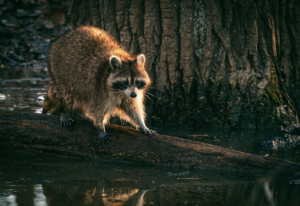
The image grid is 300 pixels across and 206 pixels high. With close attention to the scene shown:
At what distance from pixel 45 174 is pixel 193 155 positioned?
52.1 inches

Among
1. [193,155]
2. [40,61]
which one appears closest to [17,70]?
[40,61]

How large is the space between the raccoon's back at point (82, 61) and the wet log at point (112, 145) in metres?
0.48

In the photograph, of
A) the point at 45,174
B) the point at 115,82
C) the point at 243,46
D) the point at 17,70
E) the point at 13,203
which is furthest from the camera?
the point at 17,70

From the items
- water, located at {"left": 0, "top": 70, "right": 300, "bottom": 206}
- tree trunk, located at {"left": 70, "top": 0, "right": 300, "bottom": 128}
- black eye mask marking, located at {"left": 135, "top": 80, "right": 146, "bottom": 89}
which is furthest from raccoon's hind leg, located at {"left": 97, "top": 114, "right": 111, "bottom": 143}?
tree trunk, located at {"left": 70, "top": 0, "right": 300, "bottom": 128}

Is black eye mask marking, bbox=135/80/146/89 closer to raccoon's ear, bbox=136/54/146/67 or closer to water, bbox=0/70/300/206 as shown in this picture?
raccoon's ear, bbox=136/54/146/67

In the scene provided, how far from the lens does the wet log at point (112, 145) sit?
3873 millimetres

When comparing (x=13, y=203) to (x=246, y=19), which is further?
(x=246, y=19)

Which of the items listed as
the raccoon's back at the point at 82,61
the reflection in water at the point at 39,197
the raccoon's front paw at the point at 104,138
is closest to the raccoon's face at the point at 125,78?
the raccoon's back at the point at 82,61

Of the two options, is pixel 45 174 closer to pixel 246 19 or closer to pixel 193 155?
pixel 193 155

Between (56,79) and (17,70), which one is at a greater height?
(17,70)

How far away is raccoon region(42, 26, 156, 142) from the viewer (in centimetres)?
437

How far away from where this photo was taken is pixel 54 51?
16.4 feet

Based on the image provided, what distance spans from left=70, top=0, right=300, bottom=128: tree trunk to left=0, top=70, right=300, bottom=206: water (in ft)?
2.95

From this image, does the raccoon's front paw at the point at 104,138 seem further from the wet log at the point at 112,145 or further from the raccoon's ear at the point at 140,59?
the raccoon's ear at the point at 140,59
